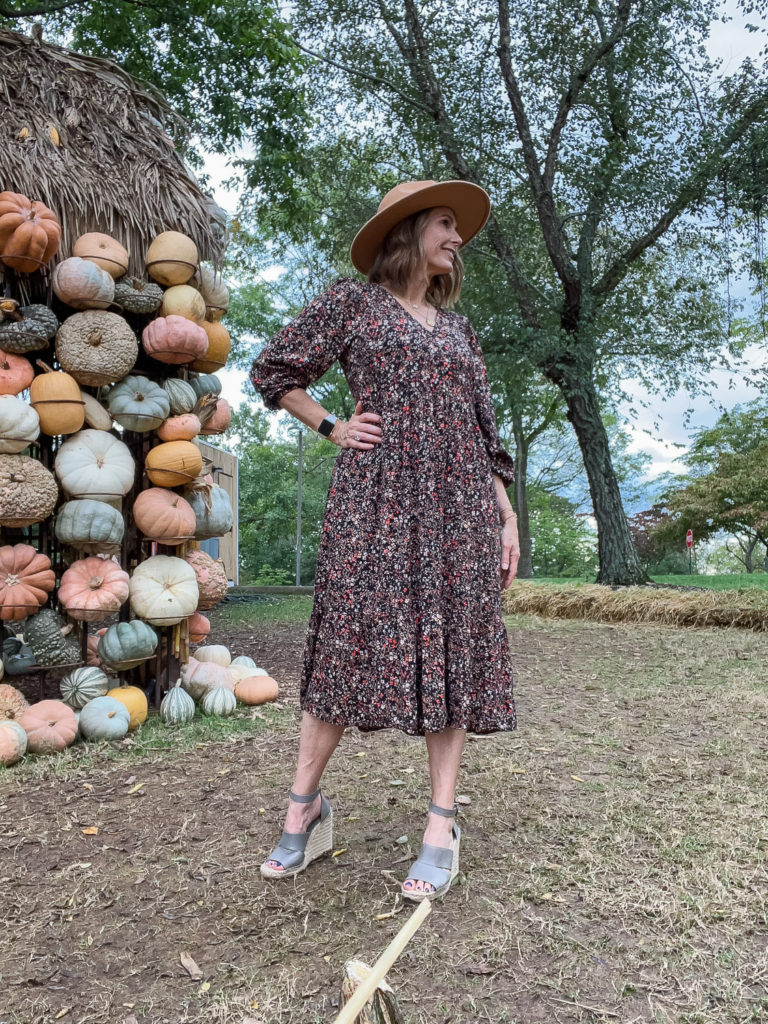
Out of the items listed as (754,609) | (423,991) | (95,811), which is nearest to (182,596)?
(95,811)

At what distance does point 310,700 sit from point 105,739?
179 cm

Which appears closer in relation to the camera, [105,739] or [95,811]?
[95,811]

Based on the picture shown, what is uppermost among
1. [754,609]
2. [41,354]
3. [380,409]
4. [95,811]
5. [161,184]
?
[161,184]

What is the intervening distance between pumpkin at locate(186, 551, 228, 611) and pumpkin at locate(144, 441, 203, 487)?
529mm

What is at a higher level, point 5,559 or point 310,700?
point 5,559

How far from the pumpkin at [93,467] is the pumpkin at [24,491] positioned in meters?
0.09

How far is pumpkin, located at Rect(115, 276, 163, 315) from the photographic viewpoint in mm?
3738

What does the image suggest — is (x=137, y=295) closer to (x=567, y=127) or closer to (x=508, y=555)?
(x=508, y=555)

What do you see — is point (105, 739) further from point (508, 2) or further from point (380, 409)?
point (508, 2)

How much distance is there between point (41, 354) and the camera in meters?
3.75

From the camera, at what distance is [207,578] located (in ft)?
13.8

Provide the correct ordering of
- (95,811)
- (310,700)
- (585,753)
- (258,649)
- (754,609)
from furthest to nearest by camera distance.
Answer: (754,609)
(258,649)
(585,753)
(95,811)
(310,700)

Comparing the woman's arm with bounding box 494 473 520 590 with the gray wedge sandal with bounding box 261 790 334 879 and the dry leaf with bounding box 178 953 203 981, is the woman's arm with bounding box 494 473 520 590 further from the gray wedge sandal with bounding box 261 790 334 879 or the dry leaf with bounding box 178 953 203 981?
the dry leaf with bounding box 178 953 203 981

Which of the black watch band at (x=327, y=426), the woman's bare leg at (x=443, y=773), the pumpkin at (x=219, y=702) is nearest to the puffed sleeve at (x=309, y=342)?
the black watch band at (x=327, y=426)
